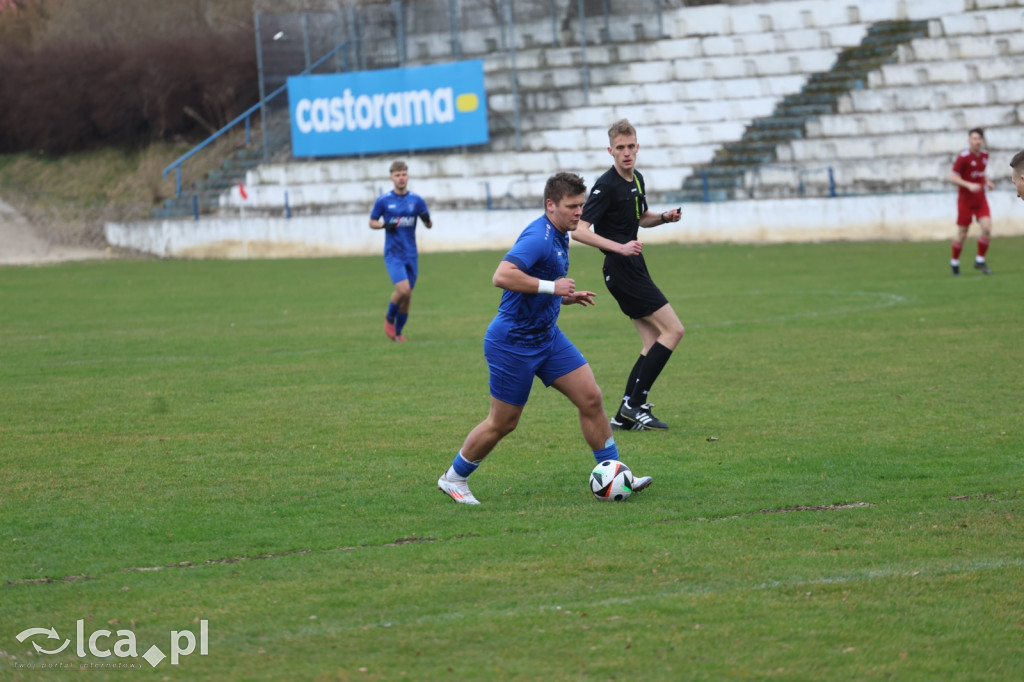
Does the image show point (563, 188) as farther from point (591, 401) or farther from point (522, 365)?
point (591, 401)

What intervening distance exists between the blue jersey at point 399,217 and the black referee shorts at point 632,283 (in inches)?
253

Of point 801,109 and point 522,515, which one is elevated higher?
point 801,109

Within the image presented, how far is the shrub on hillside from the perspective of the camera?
44.2 meters

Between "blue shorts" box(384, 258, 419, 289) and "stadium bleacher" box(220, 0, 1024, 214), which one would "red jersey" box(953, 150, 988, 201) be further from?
"stadium bleacher" box(220, 0, 1024, 214)

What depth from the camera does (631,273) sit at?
9711 mm

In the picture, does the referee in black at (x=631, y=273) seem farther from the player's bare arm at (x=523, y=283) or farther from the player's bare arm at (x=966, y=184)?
the player's bare arm at (x=966, y=184)

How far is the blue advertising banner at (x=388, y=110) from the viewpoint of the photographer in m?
34.8

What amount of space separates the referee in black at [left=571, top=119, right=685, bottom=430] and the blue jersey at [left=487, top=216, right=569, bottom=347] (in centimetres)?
223

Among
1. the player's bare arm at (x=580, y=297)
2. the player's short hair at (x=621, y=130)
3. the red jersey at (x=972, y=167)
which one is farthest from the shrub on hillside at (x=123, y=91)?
the player's bare arm at (x=580, y=297)

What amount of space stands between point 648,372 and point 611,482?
2.58 meters

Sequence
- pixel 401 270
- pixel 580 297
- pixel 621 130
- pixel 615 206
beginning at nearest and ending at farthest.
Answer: pixel 580 297 < pixel 621 130 < pixel 615 206 < pixel 401 270

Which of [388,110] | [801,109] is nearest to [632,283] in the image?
[801,109]

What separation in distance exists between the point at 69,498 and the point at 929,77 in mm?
28029

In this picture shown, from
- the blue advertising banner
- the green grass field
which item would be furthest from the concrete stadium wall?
the green grass field
